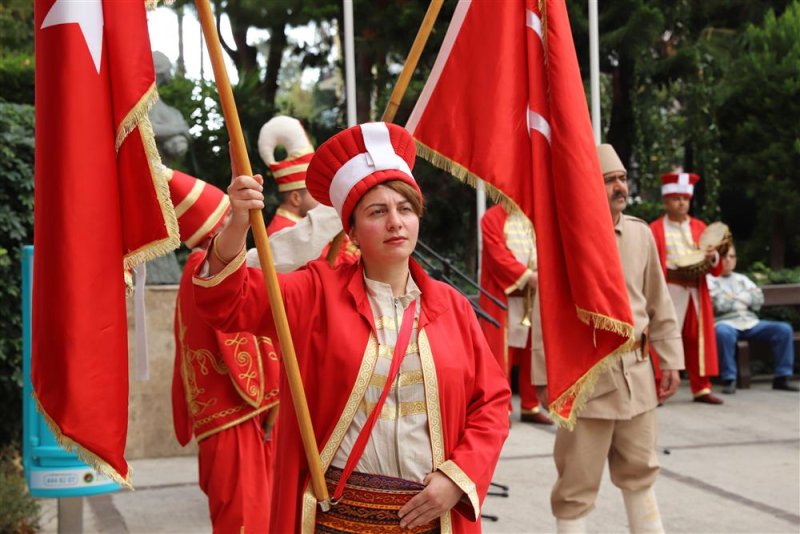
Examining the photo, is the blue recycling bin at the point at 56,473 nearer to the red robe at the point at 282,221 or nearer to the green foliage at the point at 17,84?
the red robe at the point at 282,221

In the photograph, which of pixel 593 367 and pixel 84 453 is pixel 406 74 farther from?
pixel 84 453

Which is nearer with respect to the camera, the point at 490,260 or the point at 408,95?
the point at 490,260

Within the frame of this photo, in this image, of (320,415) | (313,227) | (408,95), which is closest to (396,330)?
(320,415)

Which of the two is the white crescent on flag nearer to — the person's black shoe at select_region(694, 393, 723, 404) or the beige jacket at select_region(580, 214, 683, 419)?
the beige jacket at select_region(580, 214, 683, 419)

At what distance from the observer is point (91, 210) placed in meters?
3.14

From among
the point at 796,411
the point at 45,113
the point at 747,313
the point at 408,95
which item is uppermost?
the point at 408,95

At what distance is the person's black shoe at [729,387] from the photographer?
433 inches

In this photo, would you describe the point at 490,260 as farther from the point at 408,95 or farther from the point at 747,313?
the point at 747,313

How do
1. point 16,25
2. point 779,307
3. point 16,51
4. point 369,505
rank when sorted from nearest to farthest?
point 369,505, point 779,307, point 16,51, point 16,25

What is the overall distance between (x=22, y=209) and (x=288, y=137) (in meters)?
2.69

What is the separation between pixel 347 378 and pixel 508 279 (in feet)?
19.9

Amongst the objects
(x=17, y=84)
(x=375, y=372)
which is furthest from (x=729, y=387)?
(x=375, y=372)

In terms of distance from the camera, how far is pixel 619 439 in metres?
5.23

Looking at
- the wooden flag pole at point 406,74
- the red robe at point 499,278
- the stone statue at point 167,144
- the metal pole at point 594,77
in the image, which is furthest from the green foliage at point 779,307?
the wooden flag pole at point 406,74
